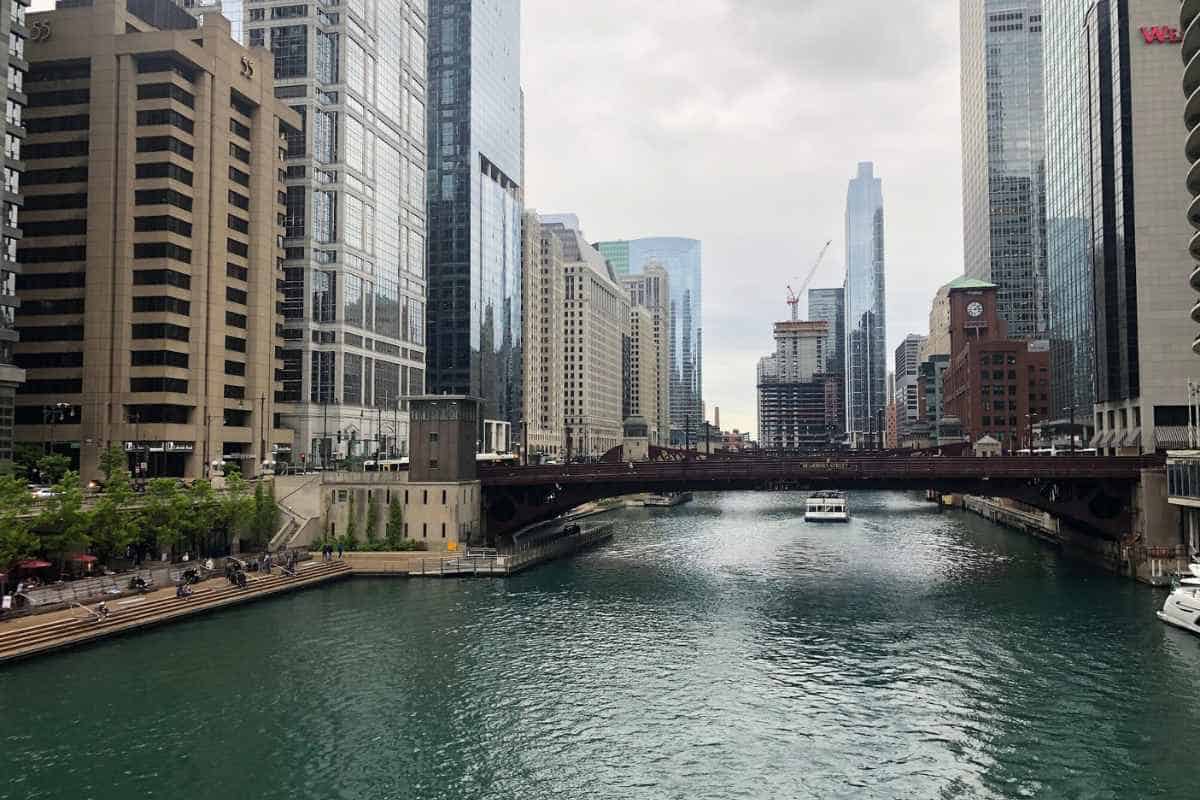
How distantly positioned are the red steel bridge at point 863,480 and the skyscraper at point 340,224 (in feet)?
156

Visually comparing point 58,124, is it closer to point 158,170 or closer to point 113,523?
point 158,170

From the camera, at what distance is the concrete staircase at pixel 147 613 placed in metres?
50.6

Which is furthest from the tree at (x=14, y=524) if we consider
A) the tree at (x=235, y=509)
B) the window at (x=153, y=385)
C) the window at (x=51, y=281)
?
the window at (x=51, y=281)

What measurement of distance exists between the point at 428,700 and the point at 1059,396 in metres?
153

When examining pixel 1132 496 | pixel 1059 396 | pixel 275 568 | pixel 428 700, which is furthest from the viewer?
pixel 1059 396

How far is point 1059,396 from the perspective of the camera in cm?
16362

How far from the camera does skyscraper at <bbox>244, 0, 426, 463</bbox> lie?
13400 centimetres

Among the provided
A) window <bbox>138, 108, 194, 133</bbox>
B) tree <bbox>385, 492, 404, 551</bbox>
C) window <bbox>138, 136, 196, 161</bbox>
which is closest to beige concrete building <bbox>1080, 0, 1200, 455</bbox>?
tree <bbox>385, 492, 404, 551</bbox>

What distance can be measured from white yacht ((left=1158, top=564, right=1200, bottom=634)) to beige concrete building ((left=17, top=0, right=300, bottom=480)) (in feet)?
330

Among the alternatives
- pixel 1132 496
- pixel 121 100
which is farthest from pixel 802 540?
pixel 121 100

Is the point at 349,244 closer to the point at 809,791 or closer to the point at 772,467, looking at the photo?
the point at 772,467

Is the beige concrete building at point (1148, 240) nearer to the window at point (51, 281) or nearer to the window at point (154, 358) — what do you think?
the window at point (154, 358)

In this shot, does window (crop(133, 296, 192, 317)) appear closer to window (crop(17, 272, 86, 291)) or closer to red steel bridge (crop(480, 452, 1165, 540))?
window (crop(17, 272, 86, 291))

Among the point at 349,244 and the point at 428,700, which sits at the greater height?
the point at 349,244
